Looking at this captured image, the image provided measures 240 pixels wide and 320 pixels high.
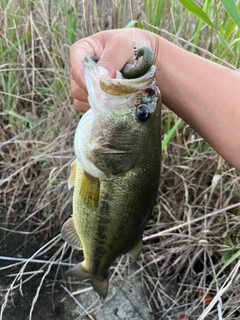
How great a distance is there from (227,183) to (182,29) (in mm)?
828

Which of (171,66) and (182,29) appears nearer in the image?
(171,66)

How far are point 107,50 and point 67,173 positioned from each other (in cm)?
109

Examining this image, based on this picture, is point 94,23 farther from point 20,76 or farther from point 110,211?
point 110,211

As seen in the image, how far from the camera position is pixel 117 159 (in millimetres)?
1134

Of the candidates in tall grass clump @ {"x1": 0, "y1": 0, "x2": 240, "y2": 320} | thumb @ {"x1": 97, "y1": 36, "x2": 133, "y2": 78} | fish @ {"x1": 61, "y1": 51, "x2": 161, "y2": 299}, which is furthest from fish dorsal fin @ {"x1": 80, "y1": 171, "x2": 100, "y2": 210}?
tall grass clump @ {"x1": 0, "y1": 0, "x2": 240, "y2": 320}

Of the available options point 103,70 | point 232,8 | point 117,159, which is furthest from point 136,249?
point 232,8

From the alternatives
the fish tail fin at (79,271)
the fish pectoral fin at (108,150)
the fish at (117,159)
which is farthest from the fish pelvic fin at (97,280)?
the fish pectoral fin at (108,150)

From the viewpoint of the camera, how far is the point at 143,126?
1087mm

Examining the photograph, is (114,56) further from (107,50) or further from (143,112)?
(143,112)

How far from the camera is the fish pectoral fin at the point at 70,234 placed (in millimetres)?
1425

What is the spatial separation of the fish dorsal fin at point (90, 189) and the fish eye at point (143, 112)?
245mm

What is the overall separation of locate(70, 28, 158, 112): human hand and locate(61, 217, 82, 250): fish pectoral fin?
0.46 meters

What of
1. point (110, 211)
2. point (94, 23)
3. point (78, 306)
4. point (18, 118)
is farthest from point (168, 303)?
point (94, 23)

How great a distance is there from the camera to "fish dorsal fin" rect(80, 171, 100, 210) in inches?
46.3
